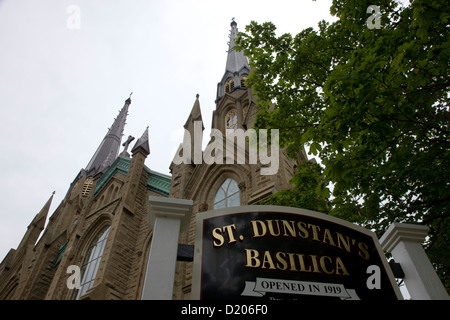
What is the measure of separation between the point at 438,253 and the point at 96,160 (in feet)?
176

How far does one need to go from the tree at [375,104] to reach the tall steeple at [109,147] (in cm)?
4294

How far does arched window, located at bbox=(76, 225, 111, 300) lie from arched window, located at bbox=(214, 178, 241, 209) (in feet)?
23.2

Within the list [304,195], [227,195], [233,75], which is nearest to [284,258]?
[304,195]

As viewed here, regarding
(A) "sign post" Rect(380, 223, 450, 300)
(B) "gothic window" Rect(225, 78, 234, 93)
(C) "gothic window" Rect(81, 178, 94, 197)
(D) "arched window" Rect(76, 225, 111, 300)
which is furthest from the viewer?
(C) "gothic window" Rect(81, 178, 94, 197)

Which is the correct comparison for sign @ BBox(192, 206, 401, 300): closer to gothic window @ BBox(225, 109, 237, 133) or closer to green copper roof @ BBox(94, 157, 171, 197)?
green copper roof @ BBox(94, 157, 171, 197)

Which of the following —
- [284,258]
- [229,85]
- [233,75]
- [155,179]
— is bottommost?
[284,258]

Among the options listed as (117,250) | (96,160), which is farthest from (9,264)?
(96,160)

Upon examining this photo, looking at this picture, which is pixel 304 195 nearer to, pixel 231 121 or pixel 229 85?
pixel 231 121

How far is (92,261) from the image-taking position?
1573cm

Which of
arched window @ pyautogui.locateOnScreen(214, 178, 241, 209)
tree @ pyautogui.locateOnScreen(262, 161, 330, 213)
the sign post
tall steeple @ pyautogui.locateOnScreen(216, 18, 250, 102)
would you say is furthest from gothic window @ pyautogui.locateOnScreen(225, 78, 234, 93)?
the sign post

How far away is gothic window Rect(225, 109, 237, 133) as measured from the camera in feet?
67.5

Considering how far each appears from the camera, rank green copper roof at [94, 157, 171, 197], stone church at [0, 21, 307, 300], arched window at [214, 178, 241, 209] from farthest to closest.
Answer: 1. green copper roof at [94, 157, 171, 197]
2. arched window at [214, 178, 241, 209]
3. stone church at [0, 21, 307, 300]

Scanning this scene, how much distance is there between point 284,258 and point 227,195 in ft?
A: 30.1
